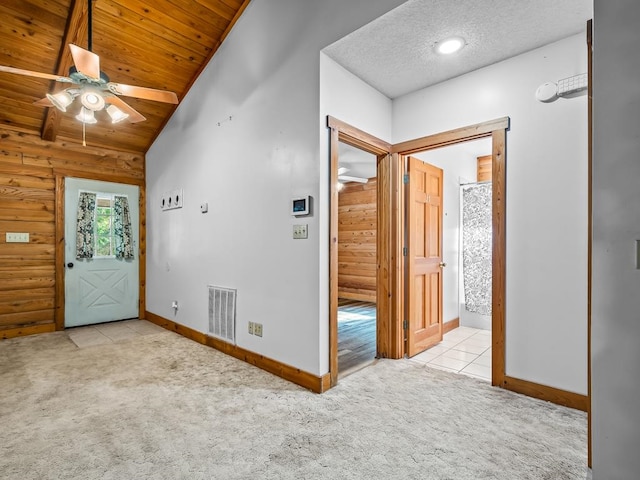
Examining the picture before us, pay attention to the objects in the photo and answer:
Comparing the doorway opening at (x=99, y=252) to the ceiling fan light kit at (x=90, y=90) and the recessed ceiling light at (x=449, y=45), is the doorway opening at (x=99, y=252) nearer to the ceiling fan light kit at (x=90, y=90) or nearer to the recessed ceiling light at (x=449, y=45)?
the ceiling fan light kit at (x=90, y=90)

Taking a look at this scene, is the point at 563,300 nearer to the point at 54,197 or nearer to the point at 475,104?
the point at 475,104

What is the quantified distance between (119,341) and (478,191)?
496 cm

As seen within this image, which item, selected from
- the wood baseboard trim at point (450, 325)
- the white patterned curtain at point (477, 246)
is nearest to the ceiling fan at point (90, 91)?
the white patterned curtain at point (477, 246)

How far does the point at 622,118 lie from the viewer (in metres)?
1.24

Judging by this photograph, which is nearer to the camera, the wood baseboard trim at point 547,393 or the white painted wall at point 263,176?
the wood baseboard trim at point 547,393

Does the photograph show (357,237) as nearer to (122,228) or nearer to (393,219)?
(393,219)

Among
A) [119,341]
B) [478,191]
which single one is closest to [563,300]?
[478,191]

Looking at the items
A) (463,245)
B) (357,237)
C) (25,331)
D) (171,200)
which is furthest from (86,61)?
(357,237)

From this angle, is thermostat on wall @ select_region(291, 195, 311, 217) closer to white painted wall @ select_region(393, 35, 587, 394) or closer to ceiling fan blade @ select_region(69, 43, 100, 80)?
white painted wall @ select_region(393, 35, 587, 394)

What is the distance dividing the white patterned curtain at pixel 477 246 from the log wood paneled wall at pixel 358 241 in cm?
209

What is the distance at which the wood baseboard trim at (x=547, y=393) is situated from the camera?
7.38ft

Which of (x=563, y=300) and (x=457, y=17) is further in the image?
(x=563, y=300)

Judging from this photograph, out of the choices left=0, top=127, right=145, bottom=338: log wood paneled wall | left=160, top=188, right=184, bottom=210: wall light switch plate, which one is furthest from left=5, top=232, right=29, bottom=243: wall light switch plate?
left=160, top=188, right=184, bottom=210: wall light switch plate

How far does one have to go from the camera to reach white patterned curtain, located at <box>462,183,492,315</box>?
173 inches
